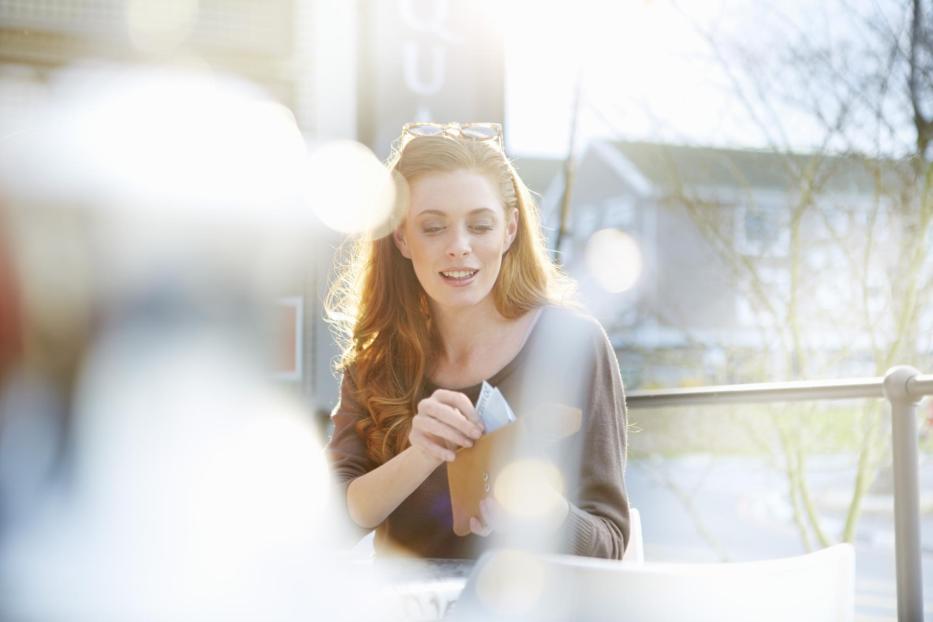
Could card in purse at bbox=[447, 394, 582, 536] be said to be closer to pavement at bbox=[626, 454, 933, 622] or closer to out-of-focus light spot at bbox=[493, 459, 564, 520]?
out-of-focus light spot at bbox=[493, 459, 564, 520]

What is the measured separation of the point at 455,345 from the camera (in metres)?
1.77

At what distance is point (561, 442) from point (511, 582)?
84 centimetres

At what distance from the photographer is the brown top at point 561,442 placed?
4.93 ft

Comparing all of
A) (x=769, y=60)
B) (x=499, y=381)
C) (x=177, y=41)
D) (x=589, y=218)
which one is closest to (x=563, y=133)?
(x=769, y=60)

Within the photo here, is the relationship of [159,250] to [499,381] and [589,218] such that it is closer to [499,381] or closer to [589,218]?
[499,381]

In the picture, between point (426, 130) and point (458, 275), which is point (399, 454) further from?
point (426, 130)

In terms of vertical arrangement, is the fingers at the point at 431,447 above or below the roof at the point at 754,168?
below

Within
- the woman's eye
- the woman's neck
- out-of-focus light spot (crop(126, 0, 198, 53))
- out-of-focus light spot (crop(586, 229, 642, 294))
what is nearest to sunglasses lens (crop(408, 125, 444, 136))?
the woman's eye

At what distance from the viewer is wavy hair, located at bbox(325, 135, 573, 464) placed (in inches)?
67.5

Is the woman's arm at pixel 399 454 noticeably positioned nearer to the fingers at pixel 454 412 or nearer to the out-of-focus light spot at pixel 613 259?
the fingers at pixel 454 412

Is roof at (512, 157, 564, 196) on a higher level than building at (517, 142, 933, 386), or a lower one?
higher

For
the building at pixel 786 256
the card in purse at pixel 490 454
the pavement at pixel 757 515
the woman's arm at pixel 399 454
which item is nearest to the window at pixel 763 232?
the building at pixel 786 256

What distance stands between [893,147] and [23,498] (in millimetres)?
4291

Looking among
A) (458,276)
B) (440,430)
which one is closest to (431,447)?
(440,430)
